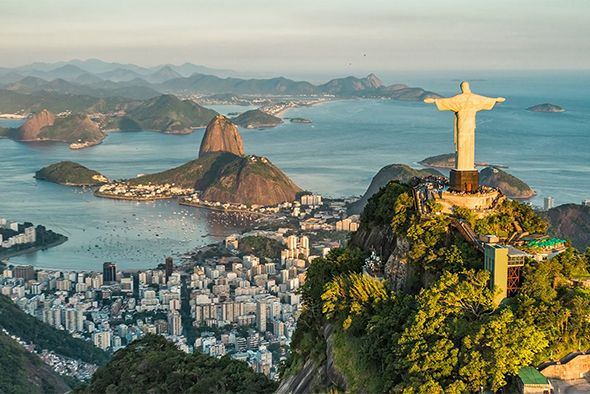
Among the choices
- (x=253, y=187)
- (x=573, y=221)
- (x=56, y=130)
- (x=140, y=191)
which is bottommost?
(x=140, y=191)

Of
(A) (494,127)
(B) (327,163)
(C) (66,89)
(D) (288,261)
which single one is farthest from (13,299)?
(C) (66,89)

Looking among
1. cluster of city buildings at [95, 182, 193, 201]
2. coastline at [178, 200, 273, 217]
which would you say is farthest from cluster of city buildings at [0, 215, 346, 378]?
cluster of city buildings at [95, 182, 193, 201]

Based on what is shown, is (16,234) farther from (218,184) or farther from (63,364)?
(63,364)

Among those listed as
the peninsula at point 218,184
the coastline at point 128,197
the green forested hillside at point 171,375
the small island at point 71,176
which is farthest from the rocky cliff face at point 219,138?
the green forested hillside at point 171,375

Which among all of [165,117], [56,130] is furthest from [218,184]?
[165,117]

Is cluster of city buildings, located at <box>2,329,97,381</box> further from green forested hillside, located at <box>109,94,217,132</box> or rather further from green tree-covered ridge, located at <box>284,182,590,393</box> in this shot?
green forested hillside, located at <box>109,94,217,132</box>

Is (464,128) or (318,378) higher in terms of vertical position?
(464,128)

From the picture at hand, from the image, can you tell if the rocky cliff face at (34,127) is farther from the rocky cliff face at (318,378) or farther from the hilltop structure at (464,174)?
the hilltop structure at (464,174)
